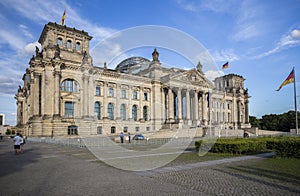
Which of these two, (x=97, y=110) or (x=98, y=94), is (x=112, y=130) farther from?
(x=98, y=94)

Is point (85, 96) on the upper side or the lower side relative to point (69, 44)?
lower

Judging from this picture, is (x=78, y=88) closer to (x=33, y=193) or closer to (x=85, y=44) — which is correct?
(x=85, y=44)

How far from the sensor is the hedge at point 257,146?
1817cm

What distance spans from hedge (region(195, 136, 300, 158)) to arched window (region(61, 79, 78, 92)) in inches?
1679

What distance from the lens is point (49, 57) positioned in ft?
175

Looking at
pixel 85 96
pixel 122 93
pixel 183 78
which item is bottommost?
pixel 85 96

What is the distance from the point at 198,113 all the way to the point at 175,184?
7158 cm

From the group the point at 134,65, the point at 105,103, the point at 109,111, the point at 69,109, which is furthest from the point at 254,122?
the point at 69,109

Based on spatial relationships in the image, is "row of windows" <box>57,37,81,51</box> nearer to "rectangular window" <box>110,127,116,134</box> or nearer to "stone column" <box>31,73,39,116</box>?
"stone column" <box>31,73,39,116</box>

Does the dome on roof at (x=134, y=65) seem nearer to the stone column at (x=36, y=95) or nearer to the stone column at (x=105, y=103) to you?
the stone column at (x=105, y=103)

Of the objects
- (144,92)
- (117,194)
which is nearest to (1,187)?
(117,194)

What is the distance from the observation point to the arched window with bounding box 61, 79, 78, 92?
55.6m

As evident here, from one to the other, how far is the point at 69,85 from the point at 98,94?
844cm

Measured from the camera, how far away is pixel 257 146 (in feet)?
73.4
